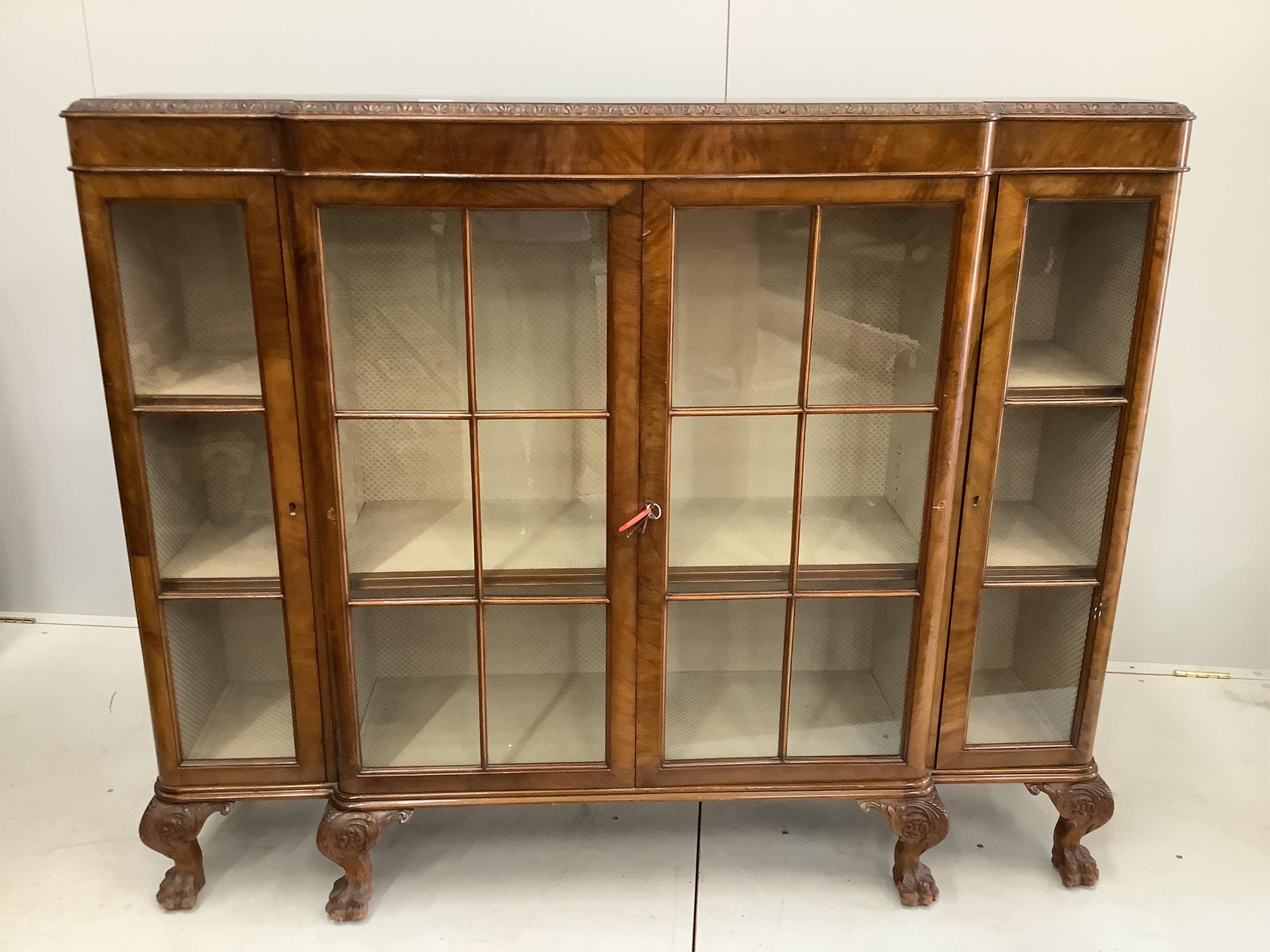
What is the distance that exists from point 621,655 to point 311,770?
2.02 feet

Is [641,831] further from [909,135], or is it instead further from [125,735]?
[909,135]

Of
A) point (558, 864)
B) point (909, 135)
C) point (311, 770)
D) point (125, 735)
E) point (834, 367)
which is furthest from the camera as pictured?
point (125, 735)

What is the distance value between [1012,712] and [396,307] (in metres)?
1.36

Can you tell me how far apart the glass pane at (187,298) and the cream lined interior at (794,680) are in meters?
0.90

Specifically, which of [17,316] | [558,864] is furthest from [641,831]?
[17,316]

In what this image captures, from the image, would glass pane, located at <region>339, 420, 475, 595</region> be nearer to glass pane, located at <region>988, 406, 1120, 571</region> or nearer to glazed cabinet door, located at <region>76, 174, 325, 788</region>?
glazed cabinet door, located at <region>76, 174, 325, 788</region>

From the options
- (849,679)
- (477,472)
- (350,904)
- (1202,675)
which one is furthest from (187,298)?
(1202,675)

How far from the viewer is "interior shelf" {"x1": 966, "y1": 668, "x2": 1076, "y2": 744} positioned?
6.43 feet

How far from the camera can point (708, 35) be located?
2.26 metres

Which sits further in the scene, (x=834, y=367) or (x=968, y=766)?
(x=968, y=766)

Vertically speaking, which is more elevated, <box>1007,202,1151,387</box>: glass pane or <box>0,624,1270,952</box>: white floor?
<box>1007,202,1151,387</box>: glass pane

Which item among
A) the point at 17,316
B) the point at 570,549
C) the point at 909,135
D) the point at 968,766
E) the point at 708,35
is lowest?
the point at 968,766

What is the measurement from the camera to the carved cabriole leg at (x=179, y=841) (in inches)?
74.2

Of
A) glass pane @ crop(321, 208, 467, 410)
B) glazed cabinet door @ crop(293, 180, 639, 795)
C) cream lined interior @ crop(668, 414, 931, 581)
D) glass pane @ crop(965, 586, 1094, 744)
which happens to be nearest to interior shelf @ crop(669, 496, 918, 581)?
cream lined interior @ crop(668, 414, 931, 581)
